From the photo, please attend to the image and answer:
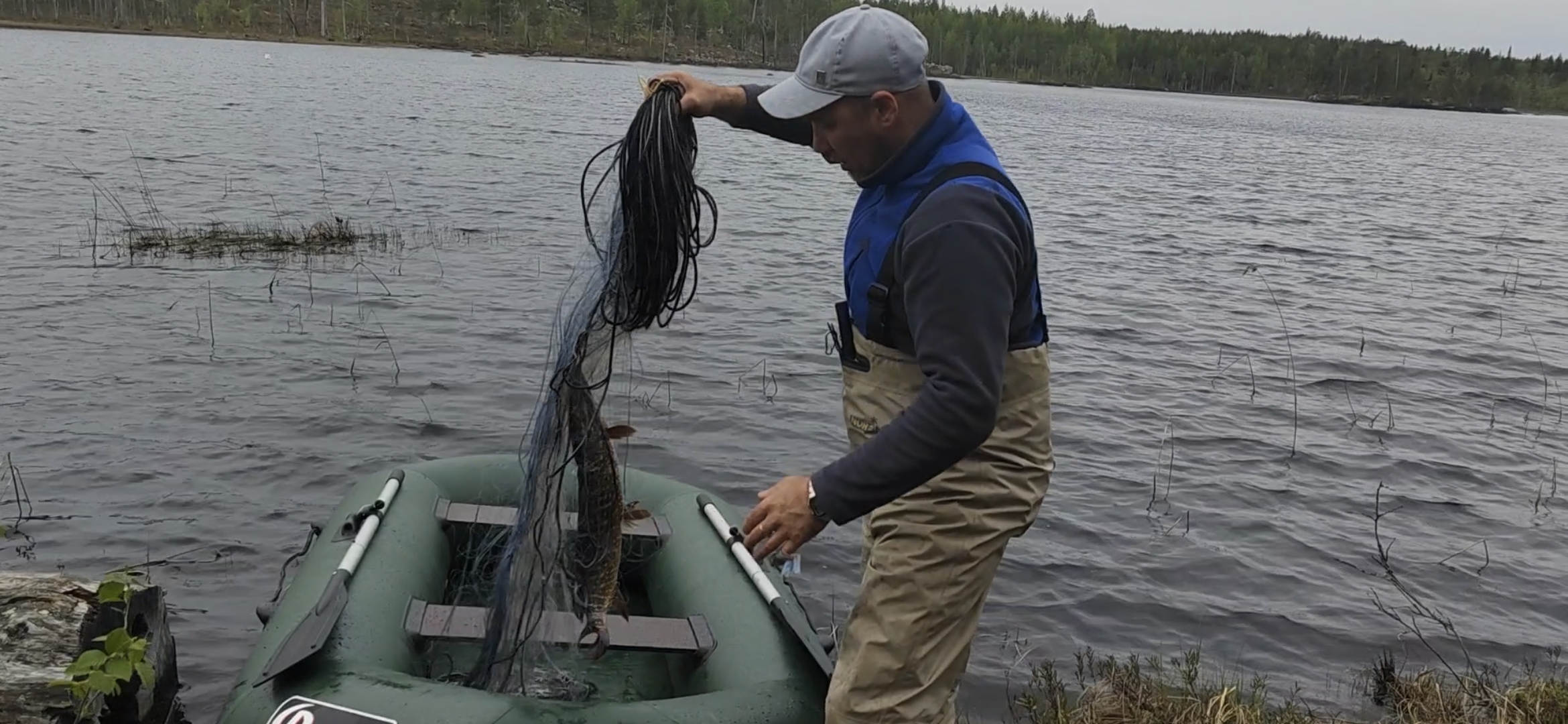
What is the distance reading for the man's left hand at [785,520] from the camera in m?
2.94

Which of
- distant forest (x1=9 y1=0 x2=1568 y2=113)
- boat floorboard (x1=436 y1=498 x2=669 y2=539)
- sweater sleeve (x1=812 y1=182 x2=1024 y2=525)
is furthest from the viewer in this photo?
distant forest (x1=9 y1=0 x2=1568 y2=113)

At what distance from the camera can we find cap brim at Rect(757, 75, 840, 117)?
2992 millimetres

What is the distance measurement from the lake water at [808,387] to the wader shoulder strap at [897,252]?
3.18m

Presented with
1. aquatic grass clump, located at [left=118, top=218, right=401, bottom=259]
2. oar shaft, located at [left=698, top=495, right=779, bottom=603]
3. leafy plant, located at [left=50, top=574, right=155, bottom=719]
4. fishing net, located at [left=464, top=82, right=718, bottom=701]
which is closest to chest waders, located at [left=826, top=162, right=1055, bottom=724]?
fishing net, located at [left=464, top=82, right=718, bottom=701]

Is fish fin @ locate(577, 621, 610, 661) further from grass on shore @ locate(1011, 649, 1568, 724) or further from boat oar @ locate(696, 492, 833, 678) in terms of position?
grass on shore @ locate(1011, 649, 1568, 724)

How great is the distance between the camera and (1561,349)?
505 inches

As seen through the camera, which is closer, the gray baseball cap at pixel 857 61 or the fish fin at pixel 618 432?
the gray baseball cap at pixel 857 61

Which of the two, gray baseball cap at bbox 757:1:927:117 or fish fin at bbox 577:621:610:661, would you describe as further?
fish fin at bbox 577:621:610:661

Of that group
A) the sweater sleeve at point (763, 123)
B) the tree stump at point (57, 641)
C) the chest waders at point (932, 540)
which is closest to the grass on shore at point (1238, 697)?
the chest waders at point (932, 540)

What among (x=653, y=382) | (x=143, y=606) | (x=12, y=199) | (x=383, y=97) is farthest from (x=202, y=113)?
(x=143, y=606)

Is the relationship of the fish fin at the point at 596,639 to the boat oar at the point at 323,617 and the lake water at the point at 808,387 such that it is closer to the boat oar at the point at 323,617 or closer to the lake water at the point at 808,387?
the boat oar at the point at 323,617

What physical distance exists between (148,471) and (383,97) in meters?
31.2

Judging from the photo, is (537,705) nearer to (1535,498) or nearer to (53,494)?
(53,494)

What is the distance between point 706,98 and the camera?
142 inches
